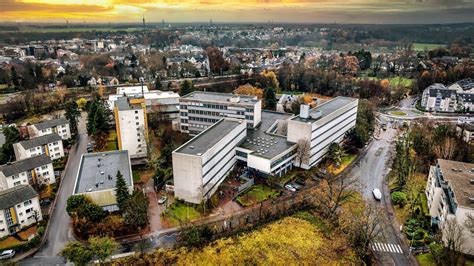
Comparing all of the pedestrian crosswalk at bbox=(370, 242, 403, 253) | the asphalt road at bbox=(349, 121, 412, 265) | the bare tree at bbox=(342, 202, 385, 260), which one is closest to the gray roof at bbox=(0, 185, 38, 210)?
the bare tree at bbox=(342, 202, 385, 260)

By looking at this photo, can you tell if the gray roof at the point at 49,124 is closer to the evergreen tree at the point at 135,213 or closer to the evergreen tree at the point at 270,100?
the evergreen tree at the point at 135,213

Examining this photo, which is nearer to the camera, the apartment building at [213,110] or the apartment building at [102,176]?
the apartment building at [102,176]

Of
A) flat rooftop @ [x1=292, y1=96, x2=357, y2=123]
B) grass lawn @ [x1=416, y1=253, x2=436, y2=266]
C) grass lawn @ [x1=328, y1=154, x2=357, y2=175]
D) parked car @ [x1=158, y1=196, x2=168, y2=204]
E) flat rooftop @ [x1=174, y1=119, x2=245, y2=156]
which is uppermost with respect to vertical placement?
flat rooftop @ [x1=292, y1=96, x2=357, y2=123]

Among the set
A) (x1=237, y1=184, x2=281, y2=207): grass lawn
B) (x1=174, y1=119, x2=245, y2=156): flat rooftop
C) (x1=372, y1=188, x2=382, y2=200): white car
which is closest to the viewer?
(x1=174, y1=119, x2=245, y2=156): flat rooftop

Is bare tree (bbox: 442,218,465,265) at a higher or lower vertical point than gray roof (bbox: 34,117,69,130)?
lower

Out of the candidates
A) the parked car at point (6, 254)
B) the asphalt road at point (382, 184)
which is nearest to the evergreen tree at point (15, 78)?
the parked car at point (6, 254)

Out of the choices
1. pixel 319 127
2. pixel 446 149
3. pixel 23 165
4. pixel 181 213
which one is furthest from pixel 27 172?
pixel 446 149

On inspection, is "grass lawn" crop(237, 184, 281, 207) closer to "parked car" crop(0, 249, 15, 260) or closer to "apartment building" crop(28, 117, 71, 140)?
"parked car" crop(0, 249, 15, 260)
